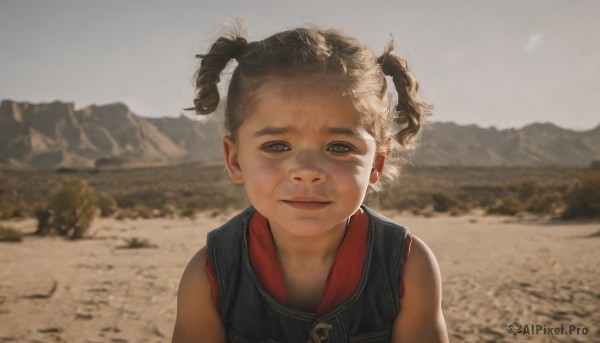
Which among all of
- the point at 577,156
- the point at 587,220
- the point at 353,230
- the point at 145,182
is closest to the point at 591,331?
the point at 353,230

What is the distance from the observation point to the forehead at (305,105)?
206 cm

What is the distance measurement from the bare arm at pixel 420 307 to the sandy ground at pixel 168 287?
201 cm

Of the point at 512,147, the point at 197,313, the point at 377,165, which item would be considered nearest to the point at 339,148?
the point at 377,165

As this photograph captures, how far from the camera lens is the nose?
199 cm

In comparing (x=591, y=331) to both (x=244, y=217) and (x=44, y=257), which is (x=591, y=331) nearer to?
(x=244, y=217)

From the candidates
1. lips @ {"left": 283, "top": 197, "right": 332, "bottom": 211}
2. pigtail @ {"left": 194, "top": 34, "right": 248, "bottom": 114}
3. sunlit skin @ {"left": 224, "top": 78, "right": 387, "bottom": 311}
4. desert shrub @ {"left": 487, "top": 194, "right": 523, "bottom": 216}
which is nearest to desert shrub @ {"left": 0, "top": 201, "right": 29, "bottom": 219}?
pigtail @ {"left": 194, "top": 34, "right": 248, "bottom": 114}

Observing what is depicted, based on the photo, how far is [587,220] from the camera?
1491 cm

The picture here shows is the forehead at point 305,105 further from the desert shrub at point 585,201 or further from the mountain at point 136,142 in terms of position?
the mountain at point 136,142

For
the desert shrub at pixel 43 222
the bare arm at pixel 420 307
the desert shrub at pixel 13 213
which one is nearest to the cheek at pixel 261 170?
the bare arm at pixel 420 307

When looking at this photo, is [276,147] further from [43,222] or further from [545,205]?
[545,205]

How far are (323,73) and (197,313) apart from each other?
1399mm

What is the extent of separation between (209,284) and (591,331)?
3.61 m

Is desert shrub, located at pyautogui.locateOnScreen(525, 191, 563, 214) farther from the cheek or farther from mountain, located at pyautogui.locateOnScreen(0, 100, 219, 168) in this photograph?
mountain, located at pyautogui.locateOnScreen(0, 100, 219, 168)

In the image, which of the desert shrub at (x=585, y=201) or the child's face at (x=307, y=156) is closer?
the child's face at (x=307, y=156)
